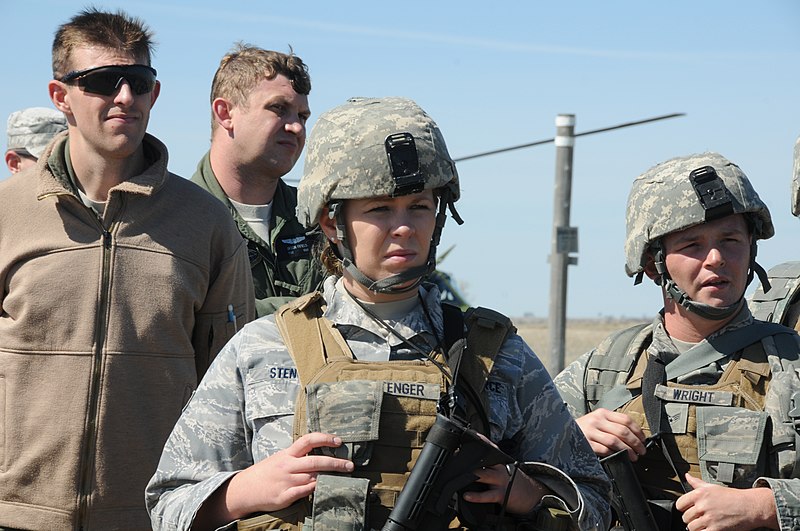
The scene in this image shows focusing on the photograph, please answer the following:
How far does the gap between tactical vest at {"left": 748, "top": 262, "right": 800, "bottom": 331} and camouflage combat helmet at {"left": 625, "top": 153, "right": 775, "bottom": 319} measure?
75 cm

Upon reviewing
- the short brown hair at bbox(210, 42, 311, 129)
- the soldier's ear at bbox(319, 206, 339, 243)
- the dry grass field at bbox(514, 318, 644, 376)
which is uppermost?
the short brown hair at bbox(210, 42, 311, 129)

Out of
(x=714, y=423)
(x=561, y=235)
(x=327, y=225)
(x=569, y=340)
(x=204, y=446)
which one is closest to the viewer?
(x=204, y=446)

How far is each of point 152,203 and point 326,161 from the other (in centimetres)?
149

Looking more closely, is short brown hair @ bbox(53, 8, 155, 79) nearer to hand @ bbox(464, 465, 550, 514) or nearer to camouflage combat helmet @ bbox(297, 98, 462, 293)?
camouflage combat helmet @ bbox(297, 98, 462, 293)

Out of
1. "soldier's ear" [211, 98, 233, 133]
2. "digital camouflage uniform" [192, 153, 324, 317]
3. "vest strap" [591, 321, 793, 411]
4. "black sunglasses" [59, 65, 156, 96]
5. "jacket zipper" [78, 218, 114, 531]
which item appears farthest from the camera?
"soldier's ear" [211, 98, 233, 133]

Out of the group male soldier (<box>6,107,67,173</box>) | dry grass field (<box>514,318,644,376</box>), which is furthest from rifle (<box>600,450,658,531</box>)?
dry grass field (<box>514,318,644,376</box>)

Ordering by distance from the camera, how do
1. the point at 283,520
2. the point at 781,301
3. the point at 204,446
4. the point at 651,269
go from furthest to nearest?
the point at 781,301 < the point at 651,269 < the point at 204,446 < the point at 283,520

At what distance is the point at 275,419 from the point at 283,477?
220mm

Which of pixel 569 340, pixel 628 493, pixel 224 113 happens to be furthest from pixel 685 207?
pixel 569 340

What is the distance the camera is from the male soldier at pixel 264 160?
18.7 ft

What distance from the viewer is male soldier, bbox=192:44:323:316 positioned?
225 inches

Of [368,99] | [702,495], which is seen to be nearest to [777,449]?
[702,495]

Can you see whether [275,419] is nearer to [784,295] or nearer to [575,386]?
[575,386]

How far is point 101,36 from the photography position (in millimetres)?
4734
